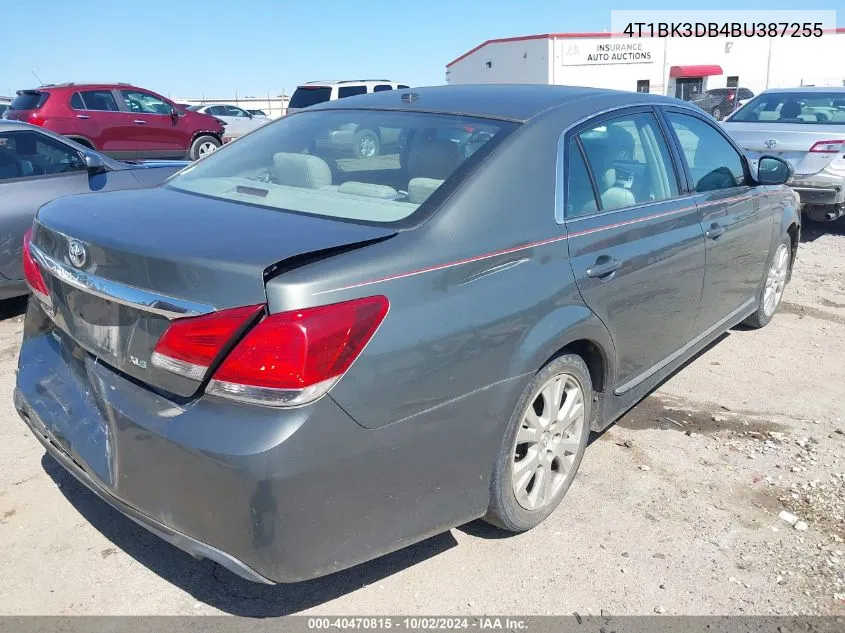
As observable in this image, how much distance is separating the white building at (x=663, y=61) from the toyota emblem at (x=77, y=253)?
36.5 m

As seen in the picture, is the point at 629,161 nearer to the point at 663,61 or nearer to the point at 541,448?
the point at 541,448

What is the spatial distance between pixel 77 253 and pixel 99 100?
12.7m

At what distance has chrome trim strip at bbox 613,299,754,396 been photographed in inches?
136

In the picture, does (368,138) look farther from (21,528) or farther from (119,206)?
(21,528)

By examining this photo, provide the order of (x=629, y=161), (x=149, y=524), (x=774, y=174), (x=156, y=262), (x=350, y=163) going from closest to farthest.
A: (x=156, y=262)
(x=149, y=524)
(x=350, y=163)
(x=629, y=161)
(x=774, y=174)

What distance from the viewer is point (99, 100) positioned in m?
13.6

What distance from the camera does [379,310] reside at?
2.18m

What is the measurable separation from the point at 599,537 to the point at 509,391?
2.90 ft

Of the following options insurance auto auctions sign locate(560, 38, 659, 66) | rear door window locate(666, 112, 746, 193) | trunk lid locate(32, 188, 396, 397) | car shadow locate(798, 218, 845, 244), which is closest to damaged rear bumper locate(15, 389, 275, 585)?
trunk lid locate(32, 188, 396, 397)

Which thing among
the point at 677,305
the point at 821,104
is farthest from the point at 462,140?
the point at 821,104

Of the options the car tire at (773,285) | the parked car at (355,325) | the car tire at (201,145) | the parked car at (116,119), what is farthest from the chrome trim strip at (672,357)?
the car tire at (201,145)

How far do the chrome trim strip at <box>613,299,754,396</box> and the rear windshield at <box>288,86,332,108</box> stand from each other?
43.1 feet

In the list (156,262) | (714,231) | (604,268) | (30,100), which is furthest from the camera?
(30,100)

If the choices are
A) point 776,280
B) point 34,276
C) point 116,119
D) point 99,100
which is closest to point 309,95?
point 116,119
